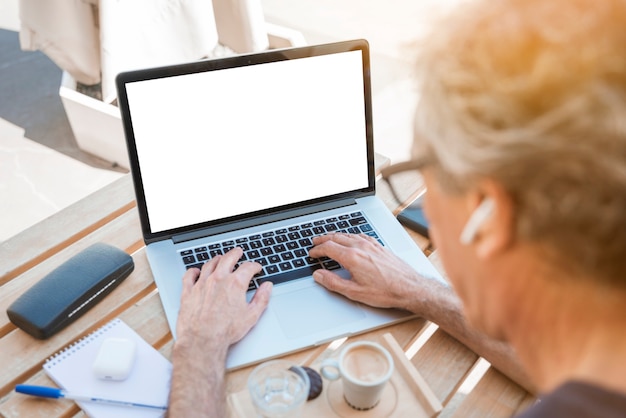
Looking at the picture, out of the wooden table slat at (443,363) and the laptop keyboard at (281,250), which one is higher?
→ the laptop keyboard at (281,250)

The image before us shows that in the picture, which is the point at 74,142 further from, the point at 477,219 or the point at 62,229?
the point at 477,219

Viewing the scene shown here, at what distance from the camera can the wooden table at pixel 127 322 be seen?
93 cm

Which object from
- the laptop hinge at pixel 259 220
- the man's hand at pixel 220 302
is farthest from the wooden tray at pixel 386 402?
the laptop hinge at pixel 259 220

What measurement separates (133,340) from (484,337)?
574 millimetres

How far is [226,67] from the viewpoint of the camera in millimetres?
1099

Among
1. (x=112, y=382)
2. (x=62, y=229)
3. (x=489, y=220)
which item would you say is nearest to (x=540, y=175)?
(x=489, y=220)

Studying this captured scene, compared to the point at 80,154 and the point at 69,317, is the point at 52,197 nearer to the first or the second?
the point at 80,154

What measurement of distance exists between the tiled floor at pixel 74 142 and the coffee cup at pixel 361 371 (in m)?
1.18

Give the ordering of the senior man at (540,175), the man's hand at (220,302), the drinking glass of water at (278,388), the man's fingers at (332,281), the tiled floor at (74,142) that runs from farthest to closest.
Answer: the tiled floor at (74,142) < the man's fingers at (332,281) < the man's hand at (220,302) < the drinking glass of water at (278,388) < the senior man at (540,175)

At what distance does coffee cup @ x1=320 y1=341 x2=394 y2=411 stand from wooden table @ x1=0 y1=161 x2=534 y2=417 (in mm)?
94

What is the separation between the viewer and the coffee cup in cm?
85

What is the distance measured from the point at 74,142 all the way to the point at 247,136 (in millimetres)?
1890

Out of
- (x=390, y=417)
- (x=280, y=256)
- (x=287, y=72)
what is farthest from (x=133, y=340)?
(x=287, y=72)

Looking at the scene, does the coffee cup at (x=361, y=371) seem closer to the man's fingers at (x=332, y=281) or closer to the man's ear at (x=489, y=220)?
the man's fingers at (x=332, y=281)
